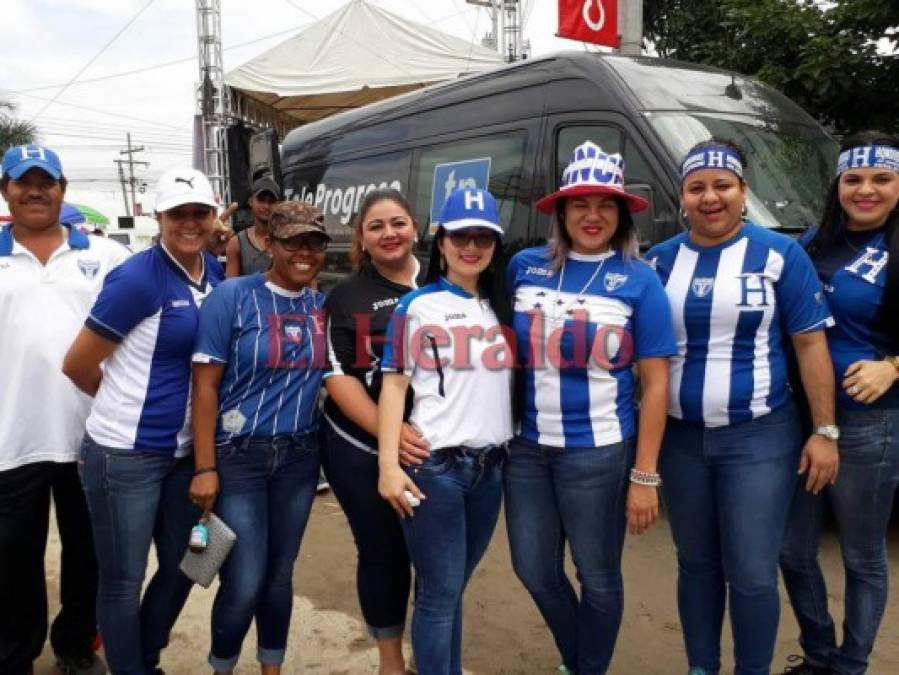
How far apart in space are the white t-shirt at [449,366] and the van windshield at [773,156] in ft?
7.60

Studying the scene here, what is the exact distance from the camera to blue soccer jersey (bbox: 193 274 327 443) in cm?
229

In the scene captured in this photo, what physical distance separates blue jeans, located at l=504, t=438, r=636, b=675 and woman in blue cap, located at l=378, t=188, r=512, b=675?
137 millimetres

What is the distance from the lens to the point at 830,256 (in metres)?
2.45

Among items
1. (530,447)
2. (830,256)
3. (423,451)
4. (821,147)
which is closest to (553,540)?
(530,447)

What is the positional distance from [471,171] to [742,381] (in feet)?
11.4

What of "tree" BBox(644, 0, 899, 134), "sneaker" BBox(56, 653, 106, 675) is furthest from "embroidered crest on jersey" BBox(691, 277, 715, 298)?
"tree" BBox(644, 0, 899, 134)

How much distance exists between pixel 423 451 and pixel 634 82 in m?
3.10

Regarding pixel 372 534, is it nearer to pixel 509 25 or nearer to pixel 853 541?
pixel 853 541

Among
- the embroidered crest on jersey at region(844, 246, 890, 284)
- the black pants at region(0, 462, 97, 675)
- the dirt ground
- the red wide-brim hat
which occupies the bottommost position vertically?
the dirt ground

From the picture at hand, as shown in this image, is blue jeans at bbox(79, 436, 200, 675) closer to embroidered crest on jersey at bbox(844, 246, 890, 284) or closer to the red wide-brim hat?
the red wide-brim hat

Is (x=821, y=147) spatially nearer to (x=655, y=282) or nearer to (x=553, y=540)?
(x=655, y=282)

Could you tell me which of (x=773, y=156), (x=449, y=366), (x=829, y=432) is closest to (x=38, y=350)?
(x=449, y=366)

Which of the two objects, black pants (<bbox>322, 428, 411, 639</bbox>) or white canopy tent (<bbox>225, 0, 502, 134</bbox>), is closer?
black pants (<bbox>322, 428, 411, 639</bbox>)

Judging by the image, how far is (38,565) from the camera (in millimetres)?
2621
